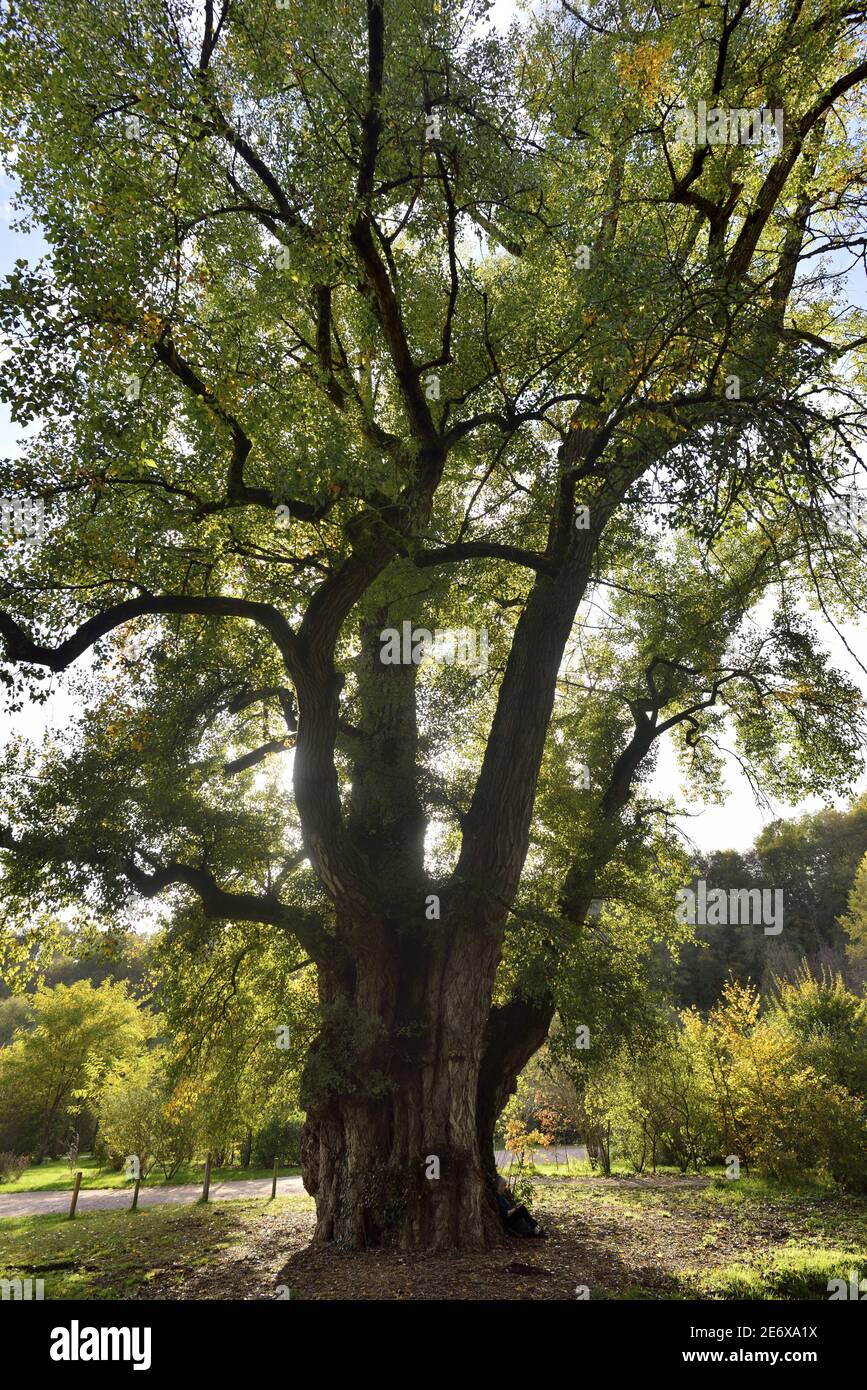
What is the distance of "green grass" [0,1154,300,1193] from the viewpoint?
2314 cm

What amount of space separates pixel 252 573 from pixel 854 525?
715 centimetres

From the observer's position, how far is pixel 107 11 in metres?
6.15

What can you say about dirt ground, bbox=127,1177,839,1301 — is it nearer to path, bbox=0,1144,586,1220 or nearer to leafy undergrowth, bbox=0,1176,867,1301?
leafy undergrowth, bbox=0,1176,867,1301

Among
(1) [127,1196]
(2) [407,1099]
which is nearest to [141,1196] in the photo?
(1) [127,1196]

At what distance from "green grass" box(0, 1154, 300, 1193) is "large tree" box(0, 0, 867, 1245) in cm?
1779

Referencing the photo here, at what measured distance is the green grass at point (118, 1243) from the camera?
8.15 metres

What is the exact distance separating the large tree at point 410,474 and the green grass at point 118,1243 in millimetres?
2230

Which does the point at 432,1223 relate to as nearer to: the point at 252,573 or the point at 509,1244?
the point at 509,1244

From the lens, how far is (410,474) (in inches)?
305

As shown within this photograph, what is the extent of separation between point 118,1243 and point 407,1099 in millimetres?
6728

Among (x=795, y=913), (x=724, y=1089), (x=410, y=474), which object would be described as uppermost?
(x=410, y=474)

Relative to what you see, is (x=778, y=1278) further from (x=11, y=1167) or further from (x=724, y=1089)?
(x=11, y=1167)

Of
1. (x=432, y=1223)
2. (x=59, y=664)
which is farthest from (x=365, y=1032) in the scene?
(x=59, y=664)
